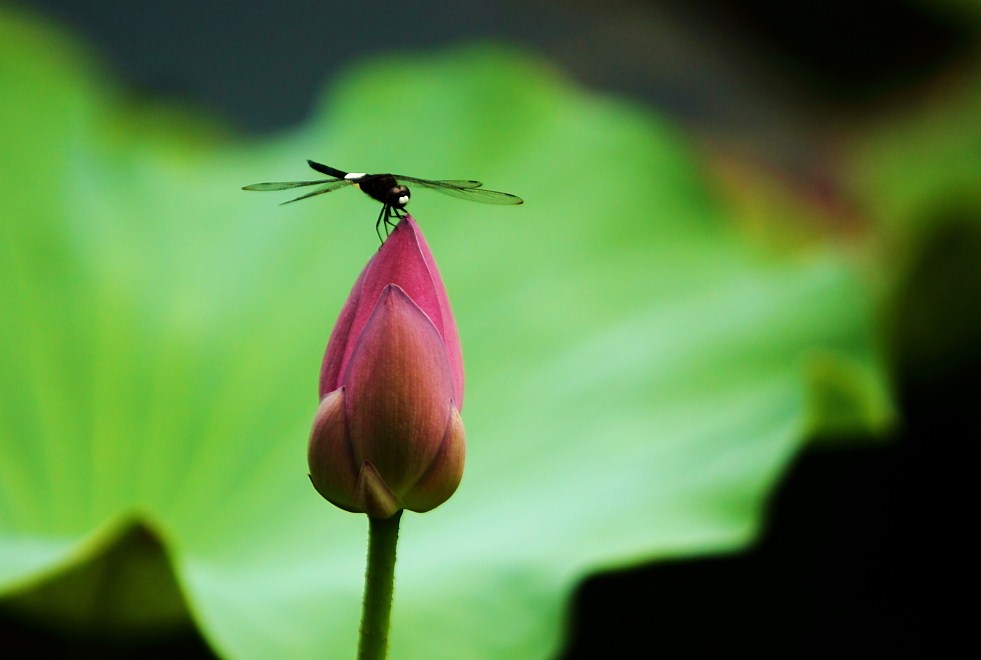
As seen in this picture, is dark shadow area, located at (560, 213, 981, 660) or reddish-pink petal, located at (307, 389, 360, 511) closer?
reddish-pink petal, located at (307, 389, 360, 511)

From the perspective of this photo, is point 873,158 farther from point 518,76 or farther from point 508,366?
point 508,366

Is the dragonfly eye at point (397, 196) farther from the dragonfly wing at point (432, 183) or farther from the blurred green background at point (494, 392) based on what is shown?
the blurred green background at point (494, 392)

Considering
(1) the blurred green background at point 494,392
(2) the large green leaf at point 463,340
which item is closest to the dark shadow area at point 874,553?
(1) the blurred green background at point 494,392

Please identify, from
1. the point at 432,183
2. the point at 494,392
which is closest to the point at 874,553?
the point at 494,392

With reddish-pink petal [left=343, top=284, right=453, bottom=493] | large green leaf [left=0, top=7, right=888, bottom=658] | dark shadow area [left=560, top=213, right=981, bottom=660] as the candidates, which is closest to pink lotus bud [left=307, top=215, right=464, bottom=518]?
reddish-pink petal [left=343, top=284, right=453, bottom=493]

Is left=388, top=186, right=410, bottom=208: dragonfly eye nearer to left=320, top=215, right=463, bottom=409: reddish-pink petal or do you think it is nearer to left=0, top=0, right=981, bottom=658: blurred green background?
left=320, top=215, right=463, bottom=409: reddish-pink petal

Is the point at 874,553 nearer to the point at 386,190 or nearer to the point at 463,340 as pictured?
the point at 463,340
